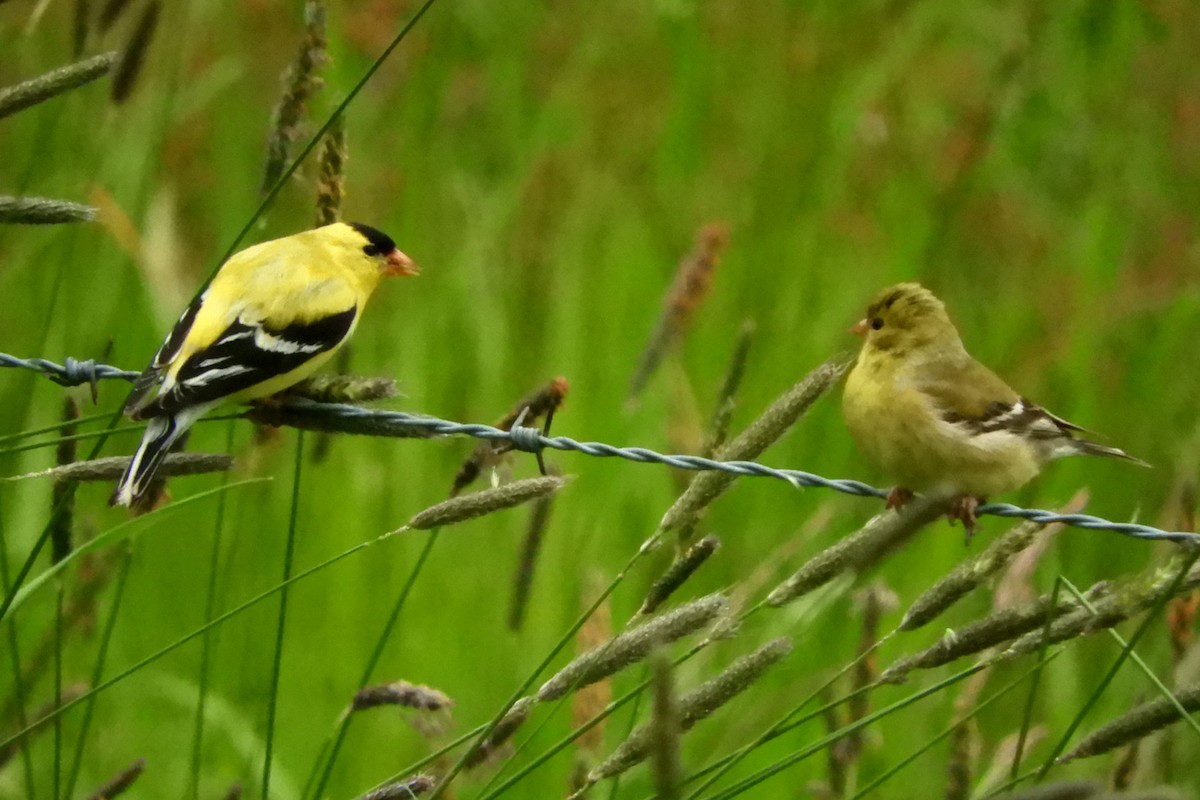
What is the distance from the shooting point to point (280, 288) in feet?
6.46

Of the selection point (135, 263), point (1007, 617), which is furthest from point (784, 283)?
point (1007, 617)

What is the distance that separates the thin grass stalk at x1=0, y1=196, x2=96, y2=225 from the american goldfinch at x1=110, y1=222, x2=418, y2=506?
0.90ft

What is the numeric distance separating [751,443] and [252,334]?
2.97ft

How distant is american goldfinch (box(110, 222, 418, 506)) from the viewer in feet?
Result: 5.33

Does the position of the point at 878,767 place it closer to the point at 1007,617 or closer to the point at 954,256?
the point at 1007,617

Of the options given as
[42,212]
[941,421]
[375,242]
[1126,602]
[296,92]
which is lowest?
[941,421]

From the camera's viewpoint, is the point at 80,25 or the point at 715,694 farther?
the point at 80,25

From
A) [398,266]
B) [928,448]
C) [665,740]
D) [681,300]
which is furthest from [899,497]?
[665,740]

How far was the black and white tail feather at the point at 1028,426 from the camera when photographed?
2.18m

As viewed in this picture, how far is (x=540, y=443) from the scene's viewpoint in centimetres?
135

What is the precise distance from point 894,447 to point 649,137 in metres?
2.02

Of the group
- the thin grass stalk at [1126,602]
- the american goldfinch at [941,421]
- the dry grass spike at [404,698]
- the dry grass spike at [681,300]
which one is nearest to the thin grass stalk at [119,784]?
the dry grass spike at [404,698]

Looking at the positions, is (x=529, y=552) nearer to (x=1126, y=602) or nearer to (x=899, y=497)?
(x=1126, y=602)

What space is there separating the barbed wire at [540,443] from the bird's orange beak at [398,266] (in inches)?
36.8
